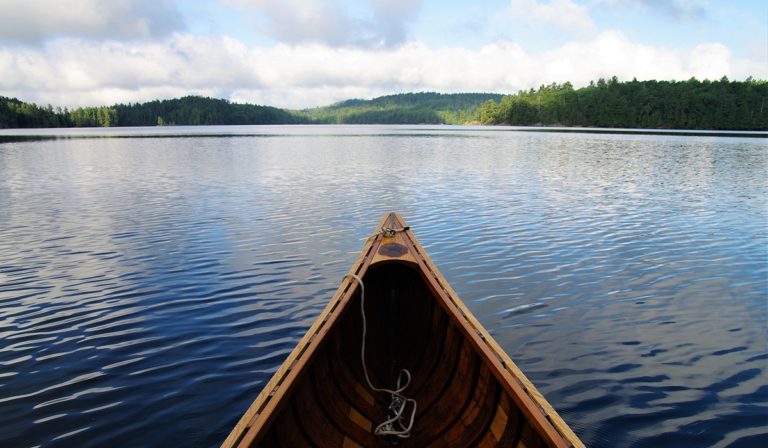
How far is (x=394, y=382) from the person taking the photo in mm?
6516

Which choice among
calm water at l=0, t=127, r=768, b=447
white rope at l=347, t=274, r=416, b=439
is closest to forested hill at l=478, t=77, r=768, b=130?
calm water at l=0, t=127, r=768, b=447

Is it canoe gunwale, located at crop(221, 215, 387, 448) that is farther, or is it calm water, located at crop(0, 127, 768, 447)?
calm water, located at crop(0, 127, 768, 447)

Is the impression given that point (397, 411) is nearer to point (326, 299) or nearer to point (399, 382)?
point (399, 382)

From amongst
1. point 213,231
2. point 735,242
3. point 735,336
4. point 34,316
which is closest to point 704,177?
point 735,242

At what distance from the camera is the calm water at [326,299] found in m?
6.41

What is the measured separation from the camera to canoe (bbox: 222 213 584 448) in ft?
13.5

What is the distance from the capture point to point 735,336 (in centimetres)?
855

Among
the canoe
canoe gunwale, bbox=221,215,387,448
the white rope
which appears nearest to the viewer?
canoe gunwale, bbox=221,215,387,448

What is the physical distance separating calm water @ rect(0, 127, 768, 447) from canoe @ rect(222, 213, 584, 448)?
Result: 177 cm

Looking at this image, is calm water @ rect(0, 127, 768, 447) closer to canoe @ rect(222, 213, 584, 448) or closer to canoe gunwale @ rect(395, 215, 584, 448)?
canoe @ rect(222, 213, 584, 448)

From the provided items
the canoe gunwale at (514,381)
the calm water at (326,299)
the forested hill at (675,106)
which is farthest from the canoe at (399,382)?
the forested hill at (675,106)

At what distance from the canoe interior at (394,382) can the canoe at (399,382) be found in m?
0.01

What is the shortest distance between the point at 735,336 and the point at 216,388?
8.88m

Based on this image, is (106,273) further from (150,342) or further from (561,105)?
(561,105)
